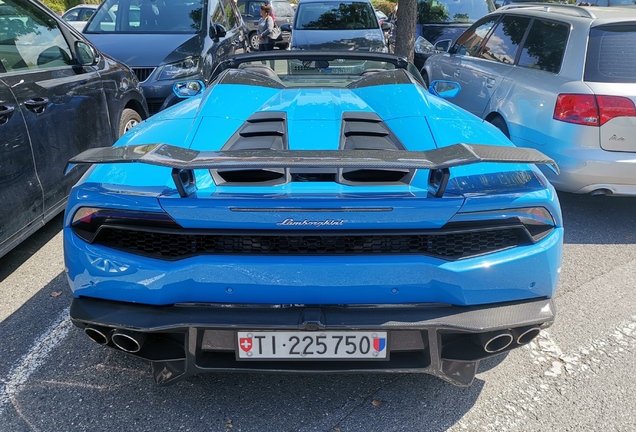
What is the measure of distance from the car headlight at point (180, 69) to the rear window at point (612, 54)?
450 cm

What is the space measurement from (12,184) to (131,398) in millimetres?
1638

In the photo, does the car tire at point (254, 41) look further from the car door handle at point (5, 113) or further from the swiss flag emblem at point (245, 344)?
the swiss flag emblem at point (245, 344)

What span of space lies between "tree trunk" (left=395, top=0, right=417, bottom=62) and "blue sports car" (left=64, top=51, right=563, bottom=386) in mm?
7383

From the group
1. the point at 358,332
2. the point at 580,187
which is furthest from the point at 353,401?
the point at 580,187

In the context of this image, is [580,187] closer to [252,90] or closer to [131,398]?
[252,90]

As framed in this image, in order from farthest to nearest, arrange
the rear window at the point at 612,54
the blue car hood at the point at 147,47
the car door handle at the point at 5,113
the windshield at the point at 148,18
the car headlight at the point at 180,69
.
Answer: the windshield at the point at 148,18 → the blue car hood at the point at 147,47 → the car headlight at the point at 180,69 → the rear window at the point at 612,54 → the car door handle at the point at 5,113

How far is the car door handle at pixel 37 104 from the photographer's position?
349 cm

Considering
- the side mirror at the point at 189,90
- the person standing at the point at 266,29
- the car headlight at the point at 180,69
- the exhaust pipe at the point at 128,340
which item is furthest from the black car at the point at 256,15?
the exhaust pipe at the point at 128,340

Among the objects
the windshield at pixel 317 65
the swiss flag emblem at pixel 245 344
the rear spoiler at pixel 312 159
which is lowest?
the swiss flag emblem at pixel 245 344

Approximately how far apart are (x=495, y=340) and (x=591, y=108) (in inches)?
103

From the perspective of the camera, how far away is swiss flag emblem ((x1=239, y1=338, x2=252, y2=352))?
1996mm

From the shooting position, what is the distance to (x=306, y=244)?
202 cm

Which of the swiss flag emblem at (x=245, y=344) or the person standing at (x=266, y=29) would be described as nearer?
the swiss flag emblem at (x=245, y=344)

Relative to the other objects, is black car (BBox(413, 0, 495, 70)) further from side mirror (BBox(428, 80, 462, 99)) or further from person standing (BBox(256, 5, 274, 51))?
side mirror (BBox(428, 80, 462, 99))
